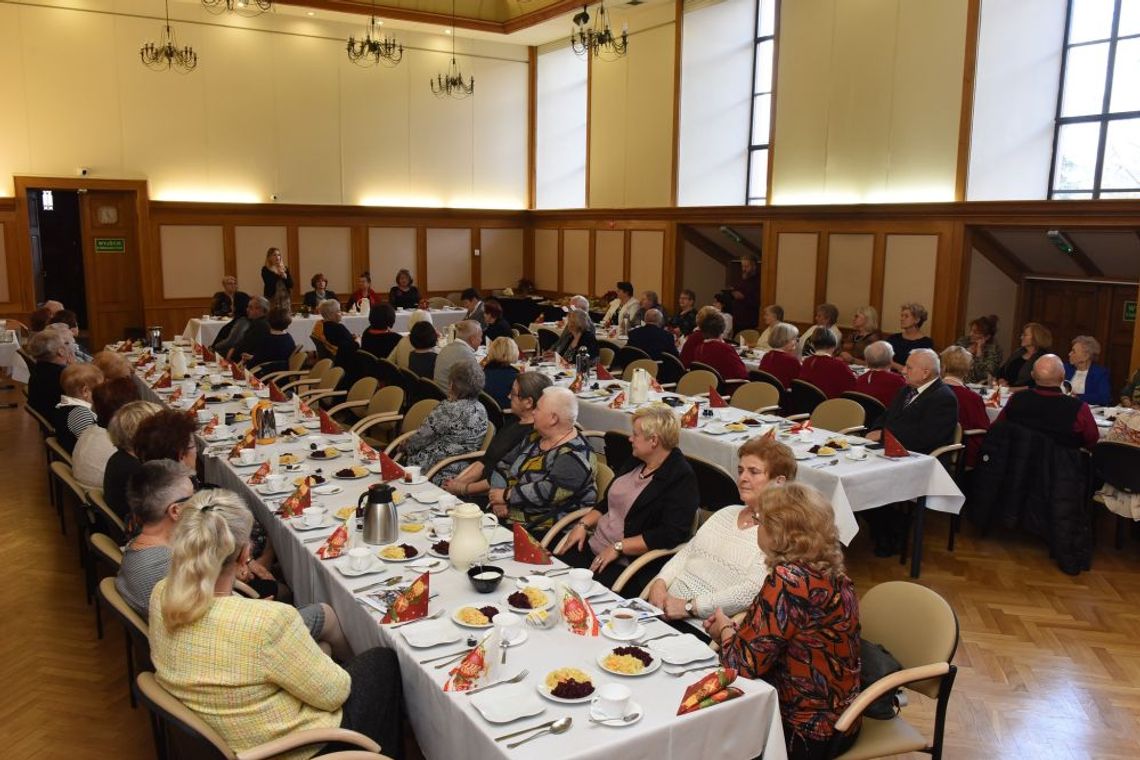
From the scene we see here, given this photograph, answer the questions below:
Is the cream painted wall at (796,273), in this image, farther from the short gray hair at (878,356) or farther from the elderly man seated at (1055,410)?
the elderly man seated at (1055,410)

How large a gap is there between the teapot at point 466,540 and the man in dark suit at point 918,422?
3.36 metres

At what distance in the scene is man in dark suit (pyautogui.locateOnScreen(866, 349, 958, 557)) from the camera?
5941mm

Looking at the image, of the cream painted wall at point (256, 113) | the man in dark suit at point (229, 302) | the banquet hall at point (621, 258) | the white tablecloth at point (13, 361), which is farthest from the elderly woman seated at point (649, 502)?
the cream painted wall at point (256, 113)

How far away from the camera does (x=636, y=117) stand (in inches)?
593

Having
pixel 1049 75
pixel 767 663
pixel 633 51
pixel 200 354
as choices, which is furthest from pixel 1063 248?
pixel 200 354

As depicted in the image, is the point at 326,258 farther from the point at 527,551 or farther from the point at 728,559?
the point at 728,559

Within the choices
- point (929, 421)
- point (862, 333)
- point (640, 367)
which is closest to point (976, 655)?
point (929, 421)

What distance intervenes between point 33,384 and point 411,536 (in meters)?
4.58

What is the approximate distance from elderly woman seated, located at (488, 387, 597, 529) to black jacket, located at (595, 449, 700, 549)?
49 centimetres

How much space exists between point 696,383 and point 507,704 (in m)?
5.52

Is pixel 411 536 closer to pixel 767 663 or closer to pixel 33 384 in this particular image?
pixel 767 663

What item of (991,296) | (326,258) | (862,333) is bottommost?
(862,333)

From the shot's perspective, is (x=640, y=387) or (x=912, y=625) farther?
(x=640, y=387)

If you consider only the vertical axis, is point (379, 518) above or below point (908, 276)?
below
